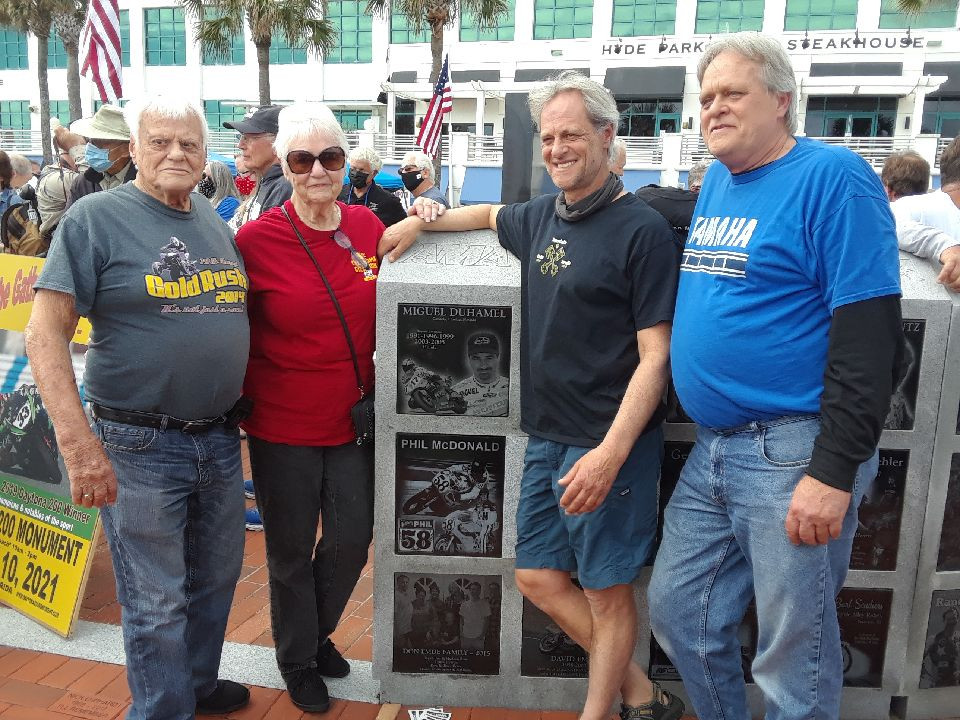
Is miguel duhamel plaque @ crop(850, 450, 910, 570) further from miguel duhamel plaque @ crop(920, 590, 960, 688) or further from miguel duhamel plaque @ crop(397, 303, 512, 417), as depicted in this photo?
miguel duhamel plaque @ crop(397, 303, 512, 417)

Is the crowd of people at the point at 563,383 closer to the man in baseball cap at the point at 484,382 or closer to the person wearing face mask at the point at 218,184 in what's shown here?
the man in baseball cap at the point at 484,382

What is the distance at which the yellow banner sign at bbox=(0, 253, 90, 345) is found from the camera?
11.5 feet

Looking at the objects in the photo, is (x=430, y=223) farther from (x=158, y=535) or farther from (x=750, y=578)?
(x=750, y=578)

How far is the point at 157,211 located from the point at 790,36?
3296cm

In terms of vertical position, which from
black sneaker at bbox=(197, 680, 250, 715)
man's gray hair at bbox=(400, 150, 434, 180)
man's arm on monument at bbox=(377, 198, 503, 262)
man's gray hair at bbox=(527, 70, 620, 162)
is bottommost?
black sneaker at bbox=(197, 680, 250, 715)

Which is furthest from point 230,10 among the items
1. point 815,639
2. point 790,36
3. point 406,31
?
point 815,639

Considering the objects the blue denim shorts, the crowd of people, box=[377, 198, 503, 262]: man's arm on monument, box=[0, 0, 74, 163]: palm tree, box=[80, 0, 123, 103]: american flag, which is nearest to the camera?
the crowd of people

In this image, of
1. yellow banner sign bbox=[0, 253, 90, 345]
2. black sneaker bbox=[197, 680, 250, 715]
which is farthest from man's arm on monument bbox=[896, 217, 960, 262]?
yellow banner sign bbox=[0, 253, 90, 345]

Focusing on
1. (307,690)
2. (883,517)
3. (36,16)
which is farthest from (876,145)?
(36,16)

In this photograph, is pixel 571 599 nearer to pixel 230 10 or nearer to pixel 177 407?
pixel 177 407

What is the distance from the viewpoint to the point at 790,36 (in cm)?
3005

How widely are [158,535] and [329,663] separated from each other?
3.32 ft

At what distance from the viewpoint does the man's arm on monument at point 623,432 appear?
7.36 feet

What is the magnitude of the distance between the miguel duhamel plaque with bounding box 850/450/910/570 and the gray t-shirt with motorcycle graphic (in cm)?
224
